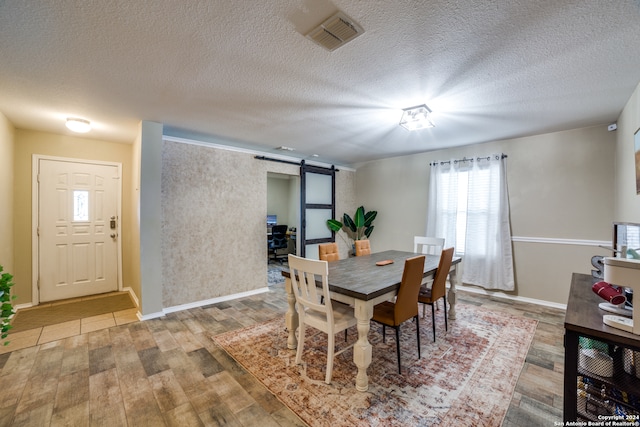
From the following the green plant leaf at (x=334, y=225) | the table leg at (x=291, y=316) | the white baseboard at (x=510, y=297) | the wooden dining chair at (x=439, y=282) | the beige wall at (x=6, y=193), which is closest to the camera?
the table leg at (x=291, y=316)

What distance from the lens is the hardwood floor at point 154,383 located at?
169 centimetres

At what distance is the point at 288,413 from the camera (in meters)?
1.71

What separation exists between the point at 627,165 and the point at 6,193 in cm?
686

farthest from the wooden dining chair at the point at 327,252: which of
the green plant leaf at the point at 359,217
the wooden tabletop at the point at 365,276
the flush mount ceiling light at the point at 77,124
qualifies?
the flush mount ceiling light at the point at 77,124

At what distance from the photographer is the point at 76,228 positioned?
13.0 ft

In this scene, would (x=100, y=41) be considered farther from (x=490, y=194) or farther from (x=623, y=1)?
(x=490, y=194)

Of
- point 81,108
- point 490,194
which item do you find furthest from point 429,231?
point 81,108

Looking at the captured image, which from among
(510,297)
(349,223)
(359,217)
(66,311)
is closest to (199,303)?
(66,311)

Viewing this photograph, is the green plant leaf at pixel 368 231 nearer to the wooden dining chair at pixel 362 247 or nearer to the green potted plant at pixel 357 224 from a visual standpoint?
the green potted plant at pixel 357 224

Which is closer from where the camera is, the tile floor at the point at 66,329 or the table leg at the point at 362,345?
the table leg at the point at 362,345

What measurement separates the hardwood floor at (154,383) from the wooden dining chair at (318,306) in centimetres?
53

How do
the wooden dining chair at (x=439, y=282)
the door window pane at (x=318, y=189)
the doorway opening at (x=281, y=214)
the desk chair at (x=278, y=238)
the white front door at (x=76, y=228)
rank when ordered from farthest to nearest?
the doorway opening at (x=281, y=214) → the desk chair at (x=278, y=238) → the door window pane at (x=318, y=189) → the white front door at (x=76, y=228) → the wooden dining chair at (x=439, y=282)

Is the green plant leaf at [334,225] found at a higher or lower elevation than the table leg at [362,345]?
higher

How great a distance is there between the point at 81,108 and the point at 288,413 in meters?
3.46
